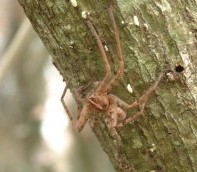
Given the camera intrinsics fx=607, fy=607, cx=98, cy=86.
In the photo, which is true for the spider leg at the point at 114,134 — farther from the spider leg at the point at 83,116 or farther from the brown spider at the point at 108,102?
the spider leg at the point at 83,116

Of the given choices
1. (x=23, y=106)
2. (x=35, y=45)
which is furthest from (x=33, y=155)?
(x=35, y=45)

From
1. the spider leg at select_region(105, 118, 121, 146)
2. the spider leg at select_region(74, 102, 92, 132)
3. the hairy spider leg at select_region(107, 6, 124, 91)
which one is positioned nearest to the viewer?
the hairy spider leg at select_region(107, 6, 124, 91)

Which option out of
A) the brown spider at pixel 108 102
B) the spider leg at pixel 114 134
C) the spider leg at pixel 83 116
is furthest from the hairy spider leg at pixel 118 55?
the spider leg at pixel 83 116

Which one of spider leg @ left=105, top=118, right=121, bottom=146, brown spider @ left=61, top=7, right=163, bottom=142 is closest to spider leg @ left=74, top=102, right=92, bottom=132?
brown spider @ left=61, top=7, right=163, bottom=142

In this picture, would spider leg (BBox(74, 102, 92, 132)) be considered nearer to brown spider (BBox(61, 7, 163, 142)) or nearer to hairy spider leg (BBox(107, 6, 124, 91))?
brown spider (BBox(61, 7, 163, 142))

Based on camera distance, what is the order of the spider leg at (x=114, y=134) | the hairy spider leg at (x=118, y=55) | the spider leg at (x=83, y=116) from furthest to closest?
the spider leg at (x=83, y=116) < the spider leg at (x=114, y=134) < the hairy spider leg at (x=118, y=55)

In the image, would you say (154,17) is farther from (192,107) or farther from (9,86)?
→ (9,86)
